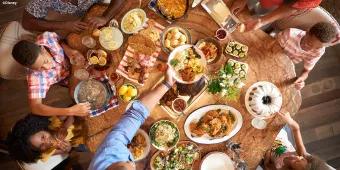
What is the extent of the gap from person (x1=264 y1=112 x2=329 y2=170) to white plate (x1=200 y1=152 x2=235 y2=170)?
0.54 metres

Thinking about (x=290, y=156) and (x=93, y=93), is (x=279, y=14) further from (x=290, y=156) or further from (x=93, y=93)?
(x=93, y=93)

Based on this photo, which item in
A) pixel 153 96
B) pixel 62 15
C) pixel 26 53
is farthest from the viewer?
pixel 62 15

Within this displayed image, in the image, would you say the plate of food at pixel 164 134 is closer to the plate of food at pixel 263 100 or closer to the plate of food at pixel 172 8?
the plate of food at pixel 263 100

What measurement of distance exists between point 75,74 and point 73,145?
84 cm

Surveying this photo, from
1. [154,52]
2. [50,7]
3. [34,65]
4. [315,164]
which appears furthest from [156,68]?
[315,164]

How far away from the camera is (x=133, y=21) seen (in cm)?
366

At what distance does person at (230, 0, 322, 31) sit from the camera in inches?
146

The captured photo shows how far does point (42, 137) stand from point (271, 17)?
2.72 m

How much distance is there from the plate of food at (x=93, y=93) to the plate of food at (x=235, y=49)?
1.32 meters

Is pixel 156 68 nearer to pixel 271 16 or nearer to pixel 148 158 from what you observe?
pixel 148 158

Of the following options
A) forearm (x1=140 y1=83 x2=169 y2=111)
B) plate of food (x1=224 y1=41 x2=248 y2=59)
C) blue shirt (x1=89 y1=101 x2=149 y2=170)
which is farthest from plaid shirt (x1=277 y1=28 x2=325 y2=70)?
blue shirt (x1=89 y1=101 x2=149 y2=170)

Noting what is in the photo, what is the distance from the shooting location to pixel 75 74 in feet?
12.2

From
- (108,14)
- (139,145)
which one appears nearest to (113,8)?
(108,14)

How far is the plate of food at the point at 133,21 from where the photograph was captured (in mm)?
3664
